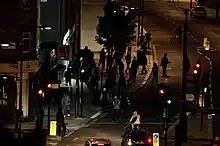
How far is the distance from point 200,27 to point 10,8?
108ft

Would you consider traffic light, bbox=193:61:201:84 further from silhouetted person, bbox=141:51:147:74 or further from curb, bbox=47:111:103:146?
curb, bbox=47:111:103:146

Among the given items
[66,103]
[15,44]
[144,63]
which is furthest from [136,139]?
[144,63]

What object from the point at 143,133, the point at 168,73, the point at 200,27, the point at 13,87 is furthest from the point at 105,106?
the point at 200,27

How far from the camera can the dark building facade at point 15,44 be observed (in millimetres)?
38184

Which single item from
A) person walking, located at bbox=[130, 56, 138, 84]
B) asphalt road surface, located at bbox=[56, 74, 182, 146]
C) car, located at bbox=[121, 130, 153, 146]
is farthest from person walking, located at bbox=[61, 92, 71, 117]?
car, located at bbox=[121, 130, 153, 146]

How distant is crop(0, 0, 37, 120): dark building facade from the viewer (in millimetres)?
38184

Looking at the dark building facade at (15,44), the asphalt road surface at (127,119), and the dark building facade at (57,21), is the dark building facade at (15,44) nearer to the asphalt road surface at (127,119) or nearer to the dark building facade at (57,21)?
the asphalt road surface at (127,119)

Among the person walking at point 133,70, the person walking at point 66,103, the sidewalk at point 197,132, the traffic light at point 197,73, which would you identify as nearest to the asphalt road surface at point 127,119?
the person walking at point 133,70

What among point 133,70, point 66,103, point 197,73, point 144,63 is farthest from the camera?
point 144,63

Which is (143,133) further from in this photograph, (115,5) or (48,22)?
(115,5)

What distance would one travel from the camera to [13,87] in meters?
38.0

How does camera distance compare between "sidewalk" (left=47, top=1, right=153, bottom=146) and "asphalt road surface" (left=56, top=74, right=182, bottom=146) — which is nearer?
"asphalt road surface" (left=56, top=74, right=182, bottom=146)

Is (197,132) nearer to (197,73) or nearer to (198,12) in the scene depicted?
(197,73)

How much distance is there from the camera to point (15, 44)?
3931 cm
